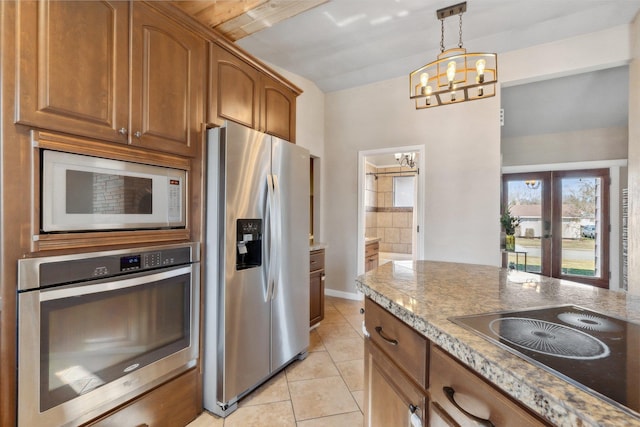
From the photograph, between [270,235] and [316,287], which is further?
[316,287]

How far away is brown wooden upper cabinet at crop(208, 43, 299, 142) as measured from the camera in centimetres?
183

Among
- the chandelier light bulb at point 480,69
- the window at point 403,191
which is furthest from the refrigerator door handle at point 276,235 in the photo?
Answer: the window at point 403,191

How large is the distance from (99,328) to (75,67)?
1.14m

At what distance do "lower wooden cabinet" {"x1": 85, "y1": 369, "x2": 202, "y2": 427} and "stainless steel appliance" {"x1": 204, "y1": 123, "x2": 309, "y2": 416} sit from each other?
0.10m

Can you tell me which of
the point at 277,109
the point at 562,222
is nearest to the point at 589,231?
the point at 562,222

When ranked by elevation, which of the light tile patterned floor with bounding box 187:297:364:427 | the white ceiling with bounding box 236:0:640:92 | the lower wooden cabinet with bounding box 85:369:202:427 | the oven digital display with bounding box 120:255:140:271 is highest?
the white ceiling with bounding box 236:0:640:92

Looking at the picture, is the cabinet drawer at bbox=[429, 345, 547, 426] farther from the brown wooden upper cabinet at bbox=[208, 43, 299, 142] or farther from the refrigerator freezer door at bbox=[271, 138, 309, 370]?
the brown wooden upper cabinet at bbox=[208, 43, 299, 142]

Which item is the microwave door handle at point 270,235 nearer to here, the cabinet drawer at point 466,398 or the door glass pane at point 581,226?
the cabinet drawer at point 466,398

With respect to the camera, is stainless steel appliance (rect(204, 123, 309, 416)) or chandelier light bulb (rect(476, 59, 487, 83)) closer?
stainless steel appliance (rect(204, 123, 309, 416))

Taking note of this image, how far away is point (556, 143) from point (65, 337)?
6369 millimetres

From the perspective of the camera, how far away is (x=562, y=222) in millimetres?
4770

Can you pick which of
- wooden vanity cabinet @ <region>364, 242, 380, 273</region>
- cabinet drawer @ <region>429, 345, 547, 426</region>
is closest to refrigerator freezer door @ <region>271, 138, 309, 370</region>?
cabinet drawer @ <region>429, 345, 547, 426</region>

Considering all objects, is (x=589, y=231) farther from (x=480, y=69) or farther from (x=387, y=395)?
(x=387, y=395)

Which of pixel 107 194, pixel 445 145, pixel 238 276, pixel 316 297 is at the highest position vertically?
pixel 445 145
